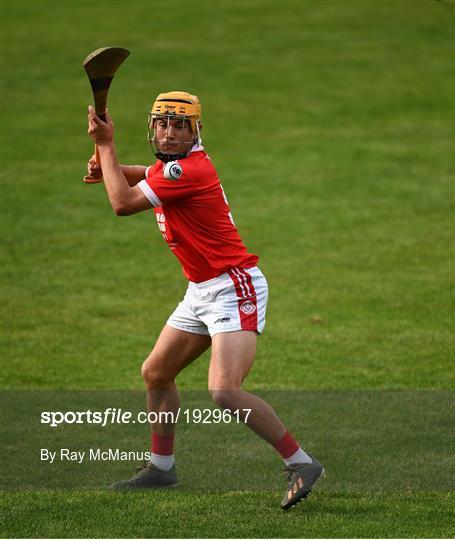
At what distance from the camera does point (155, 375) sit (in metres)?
7.68

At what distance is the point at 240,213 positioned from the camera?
57.5 ft

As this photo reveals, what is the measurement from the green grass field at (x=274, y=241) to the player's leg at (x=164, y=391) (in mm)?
217

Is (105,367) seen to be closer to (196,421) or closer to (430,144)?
(196,421)

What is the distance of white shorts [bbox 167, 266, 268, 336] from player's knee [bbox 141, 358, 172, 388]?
0.32m

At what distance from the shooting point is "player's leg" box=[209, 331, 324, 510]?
23.3 ft

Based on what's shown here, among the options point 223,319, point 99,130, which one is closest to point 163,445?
point 223,319

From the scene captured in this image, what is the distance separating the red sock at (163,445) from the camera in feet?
25.8

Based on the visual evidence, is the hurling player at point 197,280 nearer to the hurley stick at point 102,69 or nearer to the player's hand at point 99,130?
the player's hand at point 99,130

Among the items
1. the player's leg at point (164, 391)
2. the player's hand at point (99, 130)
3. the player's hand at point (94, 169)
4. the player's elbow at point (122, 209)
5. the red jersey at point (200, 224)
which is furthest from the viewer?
the player's hand at point (94, 169)

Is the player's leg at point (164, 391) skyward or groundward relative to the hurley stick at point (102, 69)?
groundward

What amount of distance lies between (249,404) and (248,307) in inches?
25.3

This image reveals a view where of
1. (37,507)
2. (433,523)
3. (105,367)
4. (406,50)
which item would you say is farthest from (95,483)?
(406,50)

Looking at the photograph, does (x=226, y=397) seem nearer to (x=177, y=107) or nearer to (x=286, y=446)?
(x=286, y=446)

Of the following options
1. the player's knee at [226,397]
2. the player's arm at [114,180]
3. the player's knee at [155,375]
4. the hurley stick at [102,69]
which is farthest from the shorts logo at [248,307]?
the hurley stick at [102,69]
